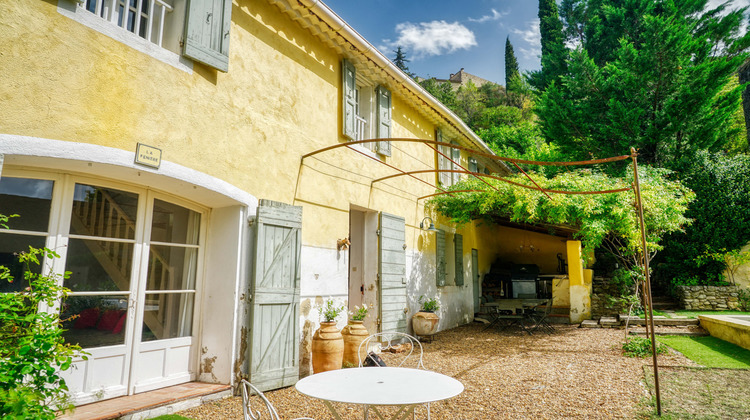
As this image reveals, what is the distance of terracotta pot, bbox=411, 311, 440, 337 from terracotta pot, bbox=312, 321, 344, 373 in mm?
3002

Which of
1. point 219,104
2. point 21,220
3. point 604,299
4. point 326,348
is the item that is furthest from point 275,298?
point 604,299

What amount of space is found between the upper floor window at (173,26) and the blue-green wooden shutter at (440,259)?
20.6 ft

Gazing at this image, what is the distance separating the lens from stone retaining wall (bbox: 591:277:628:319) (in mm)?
10375

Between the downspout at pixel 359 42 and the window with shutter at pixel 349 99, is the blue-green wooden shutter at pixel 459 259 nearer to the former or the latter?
the downspout at pixel 359 42

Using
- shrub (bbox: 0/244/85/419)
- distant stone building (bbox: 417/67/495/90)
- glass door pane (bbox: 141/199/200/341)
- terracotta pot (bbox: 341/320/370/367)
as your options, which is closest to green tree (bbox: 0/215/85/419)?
shrub (bbox: 0/244/85/419)

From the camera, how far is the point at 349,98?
22.0 ft

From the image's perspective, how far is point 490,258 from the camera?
1391 centimetres

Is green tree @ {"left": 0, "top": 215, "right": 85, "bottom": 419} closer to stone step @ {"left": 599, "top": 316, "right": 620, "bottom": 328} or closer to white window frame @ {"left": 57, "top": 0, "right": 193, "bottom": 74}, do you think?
white window frame @ {"left": 57, "top": 0, "right": 193, "bottom": 74}

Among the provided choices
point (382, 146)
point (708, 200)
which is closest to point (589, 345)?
point (382, 146)

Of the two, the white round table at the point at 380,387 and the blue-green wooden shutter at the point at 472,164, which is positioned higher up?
the blue-green wooden shutter at the point at 472,164

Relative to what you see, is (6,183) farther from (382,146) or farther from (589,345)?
(589,345)

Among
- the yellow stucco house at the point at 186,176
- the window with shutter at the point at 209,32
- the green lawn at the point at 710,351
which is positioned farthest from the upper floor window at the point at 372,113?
the green lawn at the point at 710,351

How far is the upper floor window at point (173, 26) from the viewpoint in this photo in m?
3.80

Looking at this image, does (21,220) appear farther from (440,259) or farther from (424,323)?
(440,259)
